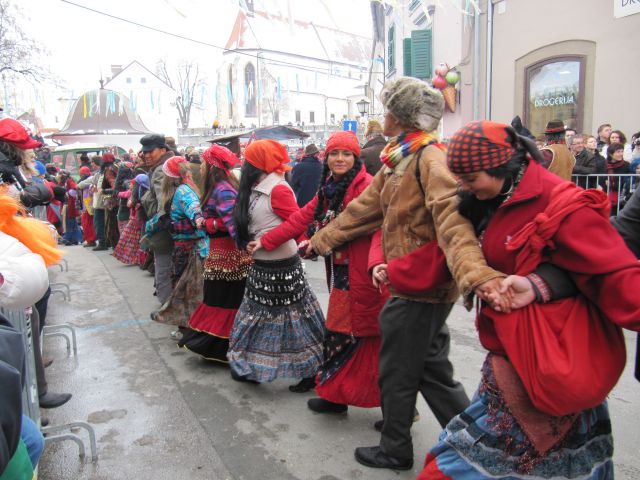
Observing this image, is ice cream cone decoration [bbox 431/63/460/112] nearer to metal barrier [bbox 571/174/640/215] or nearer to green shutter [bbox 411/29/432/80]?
green shutter [bbox 411/29/432/80]

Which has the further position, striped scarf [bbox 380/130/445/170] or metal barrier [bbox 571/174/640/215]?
metal barrier [bbox 571/174/640/215]

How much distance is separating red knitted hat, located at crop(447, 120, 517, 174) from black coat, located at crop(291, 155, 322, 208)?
7.45 metres

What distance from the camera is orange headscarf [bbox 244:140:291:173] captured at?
13.0ft

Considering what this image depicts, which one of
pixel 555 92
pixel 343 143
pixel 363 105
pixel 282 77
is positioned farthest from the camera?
pixel 282 77

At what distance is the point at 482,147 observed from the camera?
1903mm

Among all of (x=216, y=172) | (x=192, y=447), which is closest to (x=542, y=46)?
(x=216, y=172)

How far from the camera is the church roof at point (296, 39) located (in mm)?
70312

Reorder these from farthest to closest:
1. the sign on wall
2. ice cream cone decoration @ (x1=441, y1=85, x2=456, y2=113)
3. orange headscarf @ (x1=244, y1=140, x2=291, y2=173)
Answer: ice cream cone decoration @ (x1=441, y1=85, x2=456, y2=113) < the sign on wall < orange headscarf @ (x1=244, y1=140, x2=291, y2=173)

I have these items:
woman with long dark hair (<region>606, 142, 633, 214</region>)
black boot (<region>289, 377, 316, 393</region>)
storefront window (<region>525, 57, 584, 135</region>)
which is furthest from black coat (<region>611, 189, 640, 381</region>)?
storefront window (<region>525, 57, 584, 135</region>)

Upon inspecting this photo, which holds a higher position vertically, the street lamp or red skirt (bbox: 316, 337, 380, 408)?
the street lamp

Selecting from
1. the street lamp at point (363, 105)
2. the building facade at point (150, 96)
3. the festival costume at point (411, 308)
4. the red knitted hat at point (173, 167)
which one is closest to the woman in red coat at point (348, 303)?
the festival costume at point (411, 308)

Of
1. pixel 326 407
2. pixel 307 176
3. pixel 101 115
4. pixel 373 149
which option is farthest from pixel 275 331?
pixel 101 115

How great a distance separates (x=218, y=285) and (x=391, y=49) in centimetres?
1852

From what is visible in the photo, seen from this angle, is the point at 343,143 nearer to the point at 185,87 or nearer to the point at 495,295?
the point at 495,295
